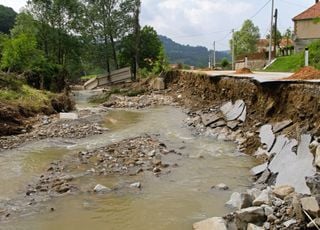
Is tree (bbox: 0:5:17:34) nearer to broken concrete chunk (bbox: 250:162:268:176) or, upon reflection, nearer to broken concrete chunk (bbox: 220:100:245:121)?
broken concrete chunk (bbox: 220:100:245:121)

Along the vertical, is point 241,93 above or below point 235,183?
above

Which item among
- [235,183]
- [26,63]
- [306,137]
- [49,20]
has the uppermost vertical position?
[49,20]

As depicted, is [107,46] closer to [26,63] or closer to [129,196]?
[26,63]

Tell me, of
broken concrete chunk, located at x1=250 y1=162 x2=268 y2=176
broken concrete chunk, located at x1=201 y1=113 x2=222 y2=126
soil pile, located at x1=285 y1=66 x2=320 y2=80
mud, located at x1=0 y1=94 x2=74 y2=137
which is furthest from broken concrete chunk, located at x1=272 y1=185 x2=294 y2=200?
mud, located at x1=0 y1=94 x2=74 y2=137

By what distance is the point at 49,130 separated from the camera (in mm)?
16328

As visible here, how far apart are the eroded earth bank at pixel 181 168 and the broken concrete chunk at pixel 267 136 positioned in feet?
0.16

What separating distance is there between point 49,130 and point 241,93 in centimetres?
781

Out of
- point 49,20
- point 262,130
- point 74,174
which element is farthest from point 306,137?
point 49,20

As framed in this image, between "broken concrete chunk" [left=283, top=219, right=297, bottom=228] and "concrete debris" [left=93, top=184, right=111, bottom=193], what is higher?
"broken concrete chunk" [left=283, top=219, right=297, bottom=228]

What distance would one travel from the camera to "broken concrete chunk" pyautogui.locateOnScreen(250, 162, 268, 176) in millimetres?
10227

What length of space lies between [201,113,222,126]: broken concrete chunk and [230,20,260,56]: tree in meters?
58.3

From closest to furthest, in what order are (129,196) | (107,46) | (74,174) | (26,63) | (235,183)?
(129,196) < (235,183) < (74,174) < (26,63) < (107,46)

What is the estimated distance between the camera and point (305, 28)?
41.9 meters

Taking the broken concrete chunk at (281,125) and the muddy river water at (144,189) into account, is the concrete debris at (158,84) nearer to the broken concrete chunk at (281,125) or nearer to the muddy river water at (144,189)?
the muddy river water at (144,189)
